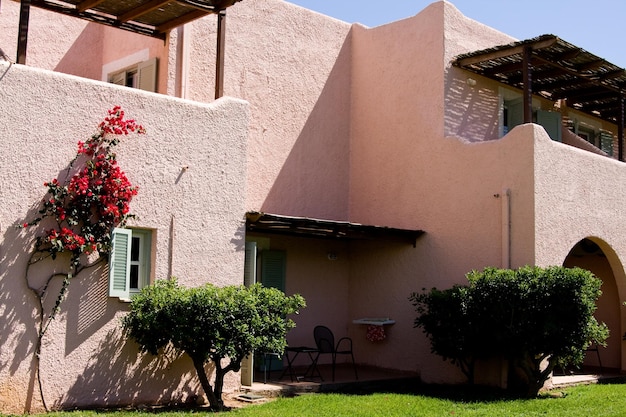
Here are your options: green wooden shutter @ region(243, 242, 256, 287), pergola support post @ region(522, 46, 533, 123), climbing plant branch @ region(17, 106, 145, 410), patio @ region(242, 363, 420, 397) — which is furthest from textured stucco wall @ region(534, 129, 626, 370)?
climbing plant branch @ region(17, 106, 145, 410)

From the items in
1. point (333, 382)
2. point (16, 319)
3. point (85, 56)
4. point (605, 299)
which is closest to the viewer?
point (16, 319)

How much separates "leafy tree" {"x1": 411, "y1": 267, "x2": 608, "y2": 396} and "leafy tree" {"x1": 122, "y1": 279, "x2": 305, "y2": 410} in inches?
154

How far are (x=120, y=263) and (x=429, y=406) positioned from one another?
16.8 ft

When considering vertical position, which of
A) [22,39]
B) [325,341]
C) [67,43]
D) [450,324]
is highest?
[67,43]

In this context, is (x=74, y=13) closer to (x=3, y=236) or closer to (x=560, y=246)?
(x=3, y=236)

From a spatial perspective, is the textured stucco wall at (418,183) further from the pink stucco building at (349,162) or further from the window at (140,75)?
the window at (140,75)

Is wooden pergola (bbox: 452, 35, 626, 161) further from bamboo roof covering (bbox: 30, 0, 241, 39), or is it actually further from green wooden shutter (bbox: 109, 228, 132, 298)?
green wooden shutter (bbox: 109, 228, 132, 298)

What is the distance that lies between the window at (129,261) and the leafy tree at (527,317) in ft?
17.5

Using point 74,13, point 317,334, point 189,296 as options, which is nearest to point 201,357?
point 189,296

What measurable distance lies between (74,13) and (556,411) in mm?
9920

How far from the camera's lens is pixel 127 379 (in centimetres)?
1070

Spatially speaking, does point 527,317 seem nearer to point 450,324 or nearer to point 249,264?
point 450,324

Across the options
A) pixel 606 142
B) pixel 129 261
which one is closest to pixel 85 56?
pixel 129 261

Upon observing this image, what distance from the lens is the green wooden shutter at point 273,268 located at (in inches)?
583
